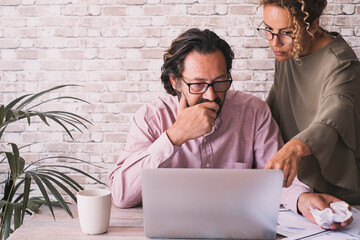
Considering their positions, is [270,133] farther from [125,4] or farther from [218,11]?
[125,4]

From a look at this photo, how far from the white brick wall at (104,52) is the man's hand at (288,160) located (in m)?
1.83

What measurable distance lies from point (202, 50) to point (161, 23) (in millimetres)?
1379

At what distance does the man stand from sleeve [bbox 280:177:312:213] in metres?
0.28

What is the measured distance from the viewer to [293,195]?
1395mm

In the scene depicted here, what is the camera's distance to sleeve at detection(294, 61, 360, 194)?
1333 mm

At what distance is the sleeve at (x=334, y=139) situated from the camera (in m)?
1.33

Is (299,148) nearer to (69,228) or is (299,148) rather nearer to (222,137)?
(222,137)

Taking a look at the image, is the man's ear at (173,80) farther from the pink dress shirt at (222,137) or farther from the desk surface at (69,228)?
the desk surface at (69,228)

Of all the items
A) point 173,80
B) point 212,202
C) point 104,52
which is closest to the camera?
point 212,202

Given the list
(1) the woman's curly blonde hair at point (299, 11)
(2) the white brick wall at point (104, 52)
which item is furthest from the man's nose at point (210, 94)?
(2) the white brick wall at point (104, 52)

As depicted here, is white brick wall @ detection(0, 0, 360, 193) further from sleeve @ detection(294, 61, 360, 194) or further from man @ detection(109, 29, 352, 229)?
sleeve @ detection(294, 61, 360, 194)

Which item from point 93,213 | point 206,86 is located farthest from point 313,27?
point 93,213

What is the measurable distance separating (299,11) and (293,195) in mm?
705

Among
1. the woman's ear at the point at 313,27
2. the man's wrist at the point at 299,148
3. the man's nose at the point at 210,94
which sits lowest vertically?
the man's wrist at the point at 299,148
